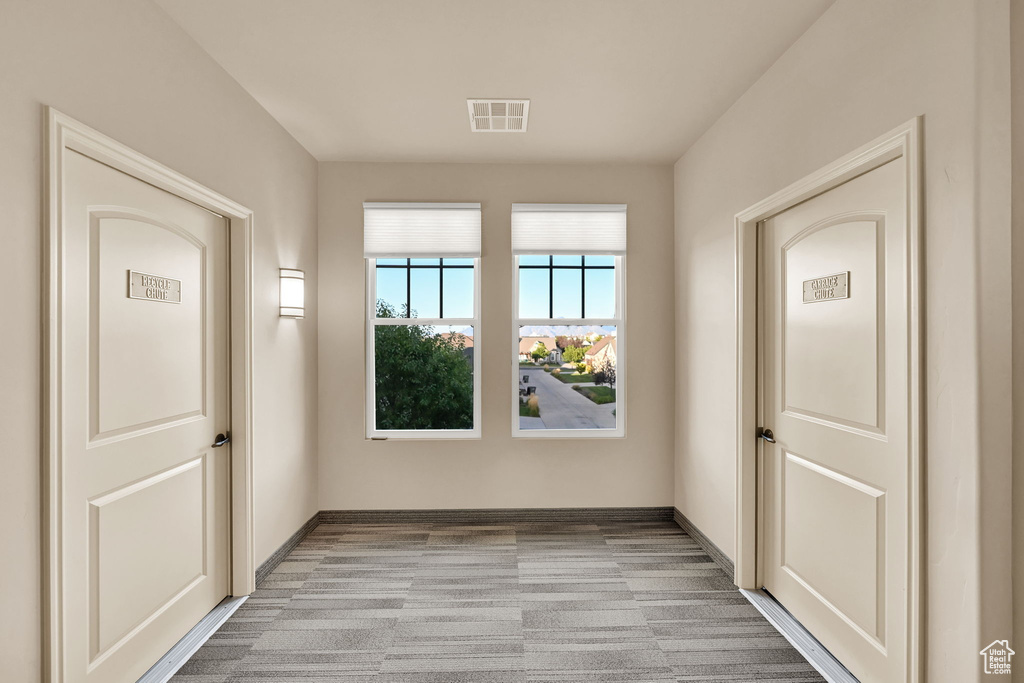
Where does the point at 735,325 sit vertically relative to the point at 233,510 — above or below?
above

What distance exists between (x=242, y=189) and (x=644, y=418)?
3.09 m

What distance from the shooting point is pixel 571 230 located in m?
4.19

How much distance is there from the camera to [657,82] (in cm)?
289

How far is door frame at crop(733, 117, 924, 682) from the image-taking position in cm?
177

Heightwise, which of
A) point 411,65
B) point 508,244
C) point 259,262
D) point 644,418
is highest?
point 411,65

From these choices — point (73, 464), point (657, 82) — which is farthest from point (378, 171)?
point (73, 464)

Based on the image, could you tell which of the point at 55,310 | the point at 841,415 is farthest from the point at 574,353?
the point at 55,310

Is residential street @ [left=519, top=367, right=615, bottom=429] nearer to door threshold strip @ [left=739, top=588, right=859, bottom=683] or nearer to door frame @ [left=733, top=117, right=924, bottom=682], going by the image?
door frame @ [left=733, top=117, right=924, bottom=682]

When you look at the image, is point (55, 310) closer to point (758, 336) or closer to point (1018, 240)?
point (1018, 240)

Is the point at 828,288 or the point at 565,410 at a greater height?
the point at 828,288

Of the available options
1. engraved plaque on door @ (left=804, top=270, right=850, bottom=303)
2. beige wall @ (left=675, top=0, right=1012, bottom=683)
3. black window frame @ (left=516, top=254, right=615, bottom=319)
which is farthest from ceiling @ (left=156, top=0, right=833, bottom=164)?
engraved plaque on door @ (left=804, top=270, right=850, bottom=303)

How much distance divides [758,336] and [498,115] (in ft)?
6.36

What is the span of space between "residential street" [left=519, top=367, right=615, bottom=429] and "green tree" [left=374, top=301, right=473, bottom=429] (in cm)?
56

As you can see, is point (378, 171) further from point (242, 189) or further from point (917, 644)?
point (917, 644)
